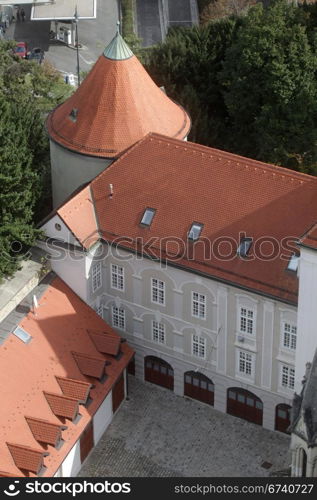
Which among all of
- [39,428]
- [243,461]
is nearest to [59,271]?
[39,428]

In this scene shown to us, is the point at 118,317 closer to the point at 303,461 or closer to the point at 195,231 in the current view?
the point at 195,231

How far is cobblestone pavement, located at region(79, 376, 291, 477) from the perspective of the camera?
81.3m

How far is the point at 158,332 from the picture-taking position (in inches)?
3371

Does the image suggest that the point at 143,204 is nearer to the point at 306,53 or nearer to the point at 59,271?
the point at 59,271

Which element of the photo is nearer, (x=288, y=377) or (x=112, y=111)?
(x=288, y=377)

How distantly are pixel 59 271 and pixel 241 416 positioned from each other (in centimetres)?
1649

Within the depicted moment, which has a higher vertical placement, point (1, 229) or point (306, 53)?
point (306, 53)

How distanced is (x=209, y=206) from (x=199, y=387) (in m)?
13.9

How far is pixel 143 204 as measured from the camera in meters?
82.9

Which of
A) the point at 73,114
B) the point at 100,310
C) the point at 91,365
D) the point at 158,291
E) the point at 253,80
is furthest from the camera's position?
the point at 253,80

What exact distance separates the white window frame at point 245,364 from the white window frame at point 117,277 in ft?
32.1

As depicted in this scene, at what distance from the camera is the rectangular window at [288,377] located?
80.6 m

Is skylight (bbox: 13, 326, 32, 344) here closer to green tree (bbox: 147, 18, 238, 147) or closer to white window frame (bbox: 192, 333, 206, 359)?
white window frame (bbox: 192, 333, 206, 359)

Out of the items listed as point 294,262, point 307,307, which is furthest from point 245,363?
point 307,307
